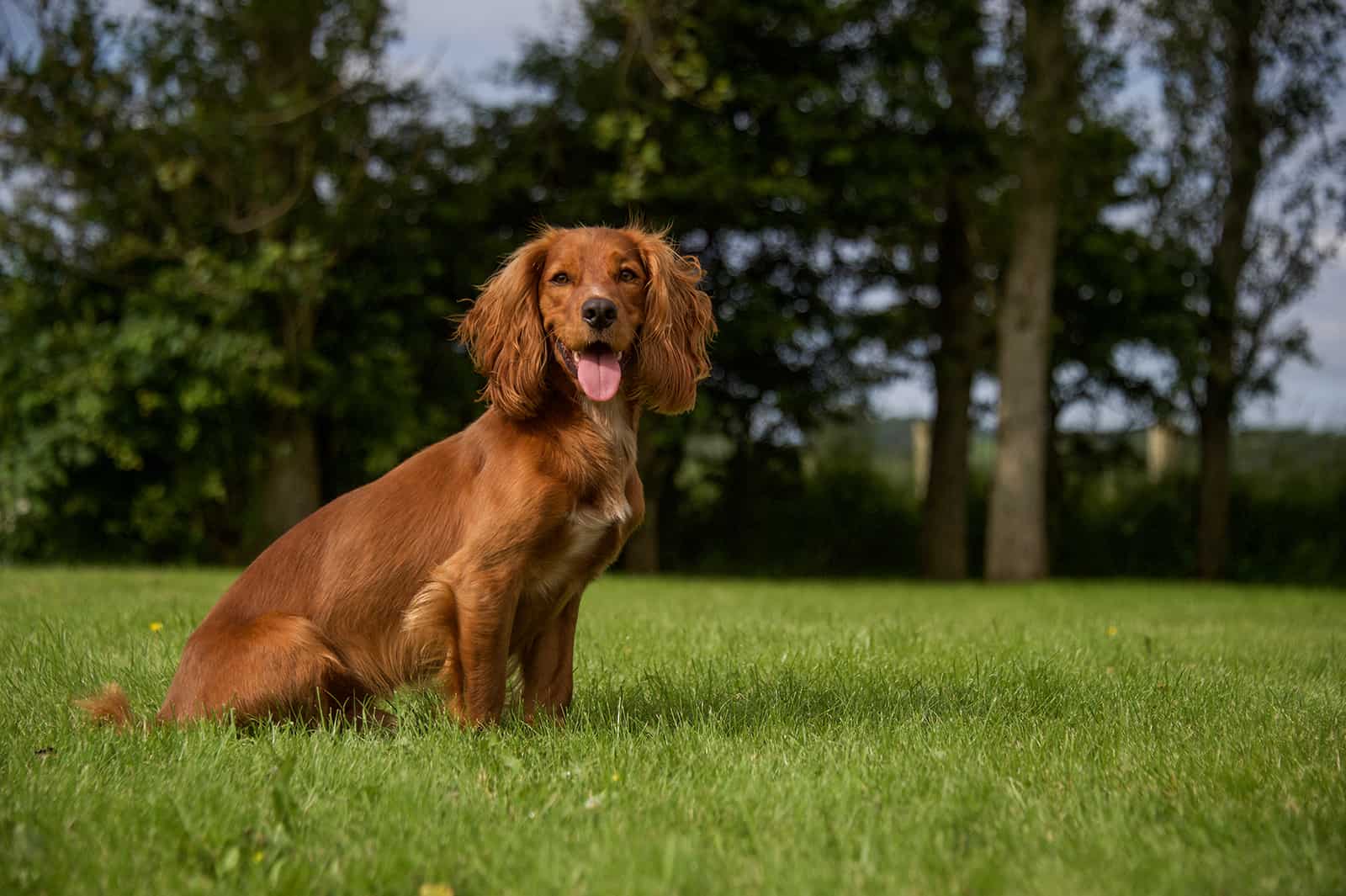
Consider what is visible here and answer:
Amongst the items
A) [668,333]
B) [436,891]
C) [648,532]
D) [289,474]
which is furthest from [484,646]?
[648,532]

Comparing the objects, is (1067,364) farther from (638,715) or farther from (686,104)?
(638,715)

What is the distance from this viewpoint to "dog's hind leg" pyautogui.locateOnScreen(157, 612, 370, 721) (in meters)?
3.54

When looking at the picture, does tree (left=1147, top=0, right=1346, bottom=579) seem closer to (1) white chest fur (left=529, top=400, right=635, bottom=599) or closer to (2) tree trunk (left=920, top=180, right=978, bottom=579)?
(2) tree trunk (left=920, top=180, right=978, bottom=579)

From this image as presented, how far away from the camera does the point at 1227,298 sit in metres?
16.0

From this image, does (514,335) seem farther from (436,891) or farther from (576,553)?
(436,891)

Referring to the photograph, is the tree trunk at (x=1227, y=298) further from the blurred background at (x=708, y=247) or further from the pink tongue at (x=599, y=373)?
the pink tongue at (x=599, y=373)

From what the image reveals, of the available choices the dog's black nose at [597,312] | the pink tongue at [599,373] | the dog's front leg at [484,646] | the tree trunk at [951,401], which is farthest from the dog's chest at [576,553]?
the tree trunk at [951,401]

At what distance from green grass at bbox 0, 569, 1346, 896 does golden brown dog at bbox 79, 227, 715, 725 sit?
185 mm

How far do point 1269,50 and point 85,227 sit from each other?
14975mm

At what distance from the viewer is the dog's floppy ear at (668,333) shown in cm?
395

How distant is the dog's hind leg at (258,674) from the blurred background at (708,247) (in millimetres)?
8802

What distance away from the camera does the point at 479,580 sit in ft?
11.7

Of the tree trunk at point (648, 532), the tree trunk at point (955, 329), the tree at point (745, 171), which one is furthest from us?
the tree trunk at point (955, 329)

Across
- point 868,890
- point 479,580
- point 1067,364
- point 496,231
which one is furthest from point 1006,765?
point 1067,364
